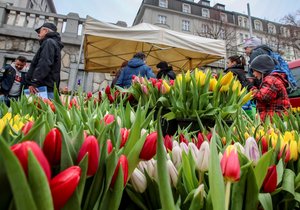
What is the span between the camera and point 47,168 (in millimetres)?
268

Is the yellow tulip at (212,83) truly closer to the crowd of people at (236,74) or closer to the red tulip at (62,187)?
the crowd of people at (236,74)

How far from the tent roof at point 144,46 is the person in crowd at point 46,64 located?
4.22ft

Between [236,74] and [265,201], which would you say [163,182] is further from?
[236,74]

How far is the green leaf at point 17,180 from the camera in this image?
9.0 inches

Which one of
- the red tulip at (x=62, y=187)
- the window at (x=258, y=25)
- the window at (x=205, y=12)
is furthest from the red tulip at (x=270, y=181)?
the window at (x=258, y=25)

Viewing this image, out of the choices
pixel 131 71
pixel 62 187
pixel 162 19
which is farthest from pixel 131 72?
pixel 162 19

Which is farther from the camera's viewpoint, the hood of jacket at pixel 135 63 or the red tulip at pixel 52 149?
the hood of jacket at pixel 135 63

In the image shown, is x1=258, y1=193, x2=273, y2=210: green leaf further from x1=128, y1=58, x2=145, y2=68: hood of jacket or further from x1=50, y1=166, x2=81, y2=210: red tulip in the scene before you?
x1=128, y1=58, x2=145, y2=68: hood of jacket

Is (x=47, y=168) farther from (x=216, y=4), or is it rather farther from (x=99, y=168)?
(x=216, y=4)

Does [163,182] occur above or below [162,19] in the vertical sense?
below

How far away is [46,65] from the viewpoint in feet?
9.36

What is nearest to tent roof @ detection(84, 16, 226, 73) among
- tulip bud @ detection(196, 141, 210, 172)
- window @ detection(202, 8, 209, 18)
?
tulip bud @ detection(196, 141, 210, 172)

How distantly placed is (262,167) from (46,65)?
2.88 meters

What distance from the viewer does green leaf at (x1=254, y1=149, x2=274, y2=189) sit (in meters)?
0.42
